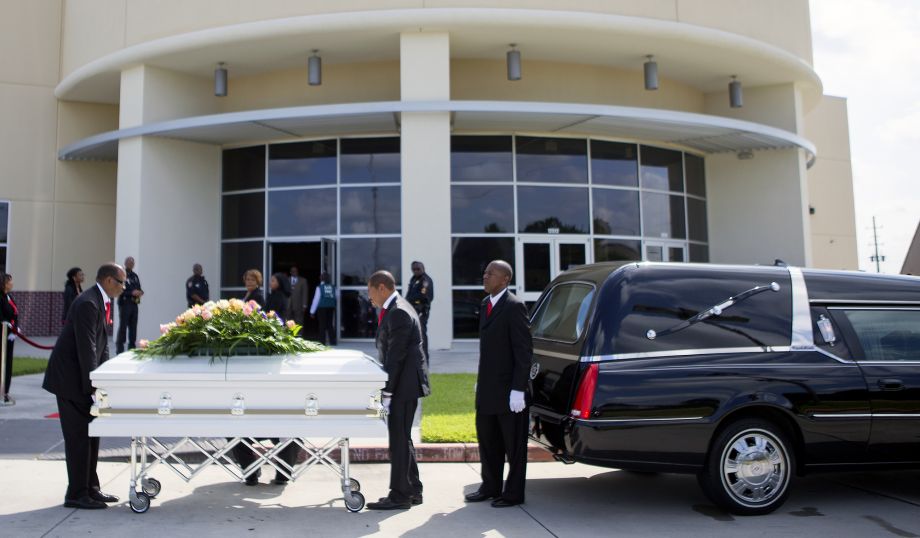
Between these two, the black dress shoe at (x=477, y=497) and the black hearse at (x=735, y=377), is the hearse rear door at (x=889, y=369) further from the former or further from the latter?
the black dress shoe at (x=477, y=497)

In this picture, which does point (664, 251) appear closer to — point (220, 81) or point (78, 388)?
point (220, 81)

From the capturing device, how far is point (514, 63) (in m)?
16.0

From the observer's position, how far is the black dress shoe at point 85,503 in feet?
19.0

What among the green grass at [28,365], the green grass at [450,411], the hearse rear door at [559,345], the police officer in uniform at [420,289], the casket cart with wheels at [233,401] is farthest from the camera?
the green grass at [28,365]

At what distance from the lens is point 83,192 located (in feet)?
64.7

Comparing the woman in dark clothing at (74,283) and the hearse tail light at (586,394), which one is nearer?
the hearse tail light at (586,394)

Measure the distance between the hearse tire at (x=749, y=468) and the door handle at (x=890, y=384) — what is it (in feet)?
2.97

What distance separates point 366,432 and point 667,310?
2441mm

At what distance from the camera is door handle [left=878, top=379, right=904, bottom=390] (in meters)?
5.91

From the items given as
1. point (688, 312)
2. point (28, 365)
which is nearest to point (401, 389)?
point (688, 312)

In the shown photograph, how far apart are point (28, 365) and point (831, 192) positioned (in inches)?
960

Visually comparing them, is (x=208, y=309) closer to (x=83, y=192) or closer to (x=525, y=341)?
(x=525, y=341)

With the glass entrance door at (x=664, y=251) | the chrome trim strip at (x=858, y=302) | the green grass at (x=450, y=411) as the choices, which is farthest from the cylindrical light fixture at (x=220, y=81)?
the chrome trim strip at (x=858, y=302)

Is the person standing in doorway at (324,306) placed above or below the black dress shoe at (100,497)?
above
